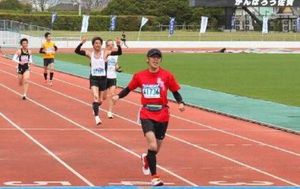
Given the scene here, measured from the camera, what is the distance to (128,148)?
1412 centimetres

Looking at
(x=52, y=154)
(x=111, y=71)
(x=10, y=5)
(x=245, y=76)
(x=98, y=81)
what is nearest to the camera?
(x=52, y=154)

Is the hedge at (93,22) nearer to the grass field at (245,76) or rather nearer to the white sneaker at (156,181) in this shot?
the grass field at (245,76)

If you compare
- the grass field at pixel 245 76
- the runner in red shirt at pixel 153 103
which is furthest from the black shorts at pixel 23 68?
the runner in red shirt at pixel 153 103

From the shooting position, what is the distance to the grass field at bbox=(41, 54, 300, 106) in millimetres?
26297

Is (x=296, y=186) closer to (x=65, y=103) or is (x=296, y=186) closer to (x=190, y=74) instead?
(x=65, y=103)

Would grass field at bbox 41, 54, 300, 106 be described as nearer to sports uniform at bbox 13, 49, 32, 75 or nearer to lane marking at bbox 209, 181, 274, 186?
sports uniform at bbox 13, 49, 32, 75

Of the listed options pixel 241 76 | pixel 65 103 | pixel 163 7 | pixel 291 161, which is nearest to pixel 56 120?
pixel 65 103

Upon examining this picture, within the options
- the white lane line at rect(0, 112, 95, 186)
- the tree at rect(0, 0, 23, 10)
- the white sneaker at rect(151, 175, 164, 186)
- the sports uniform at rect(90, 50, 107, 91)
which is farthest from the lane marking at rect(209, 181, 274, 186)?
the tree at rect(0, 0, 23, 10)

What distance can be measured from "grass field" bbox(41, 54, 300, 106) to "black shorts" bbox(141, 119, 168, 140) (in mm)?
12355

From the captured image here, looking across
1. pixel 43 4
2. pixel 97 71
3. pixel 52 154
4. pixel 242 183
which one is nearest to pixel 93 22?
pixel 43 4

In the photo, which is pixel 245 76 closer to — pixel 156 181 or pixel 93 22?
pixel 156 181

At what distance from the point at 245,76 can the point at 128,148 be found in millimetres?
20922

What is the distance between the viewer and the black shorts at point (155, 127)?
10.6 m

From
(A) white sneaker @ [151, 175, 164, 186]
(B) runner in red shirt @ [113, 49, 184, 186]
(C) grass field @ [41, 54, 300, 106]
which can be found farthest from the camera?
(C) grass field @ [41, 54, 300, 106]
